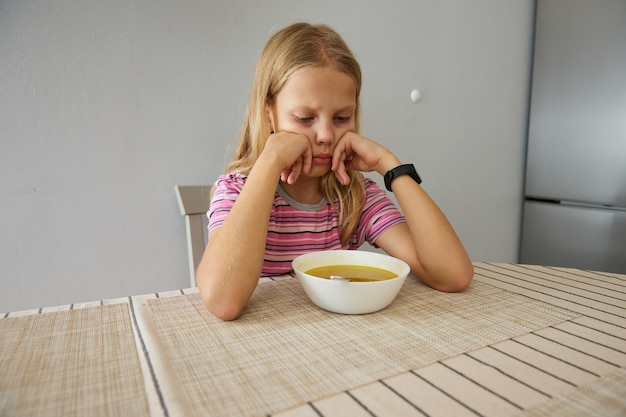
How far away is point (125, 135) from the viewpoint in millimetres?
1264

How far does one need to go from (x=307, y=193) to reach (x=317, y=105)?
0.26 meters

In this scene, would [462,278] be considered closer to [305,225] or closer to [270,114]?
[305,225]

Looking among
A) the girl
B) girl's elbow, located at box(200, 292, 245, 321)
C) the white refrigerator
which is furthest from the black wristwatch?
the white refrigerator

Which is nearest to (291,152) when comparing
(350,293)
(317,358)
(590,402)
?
(350,293)

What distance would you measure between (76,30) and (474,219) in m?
1.82

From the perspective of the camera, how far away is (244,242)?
634 mm

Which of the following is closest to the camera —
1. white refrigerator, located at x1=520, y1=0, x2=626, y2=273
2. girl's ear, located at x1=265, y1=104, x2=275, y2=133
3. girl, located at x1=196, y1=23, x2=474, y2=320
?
girl, located at x1=196, y1=23, x2=474, y2=320

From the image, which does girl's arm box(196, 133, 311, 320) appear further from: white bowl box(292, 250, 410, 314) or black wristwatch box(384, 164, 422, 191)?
black wristwatch box(384, 164, 422, 191)

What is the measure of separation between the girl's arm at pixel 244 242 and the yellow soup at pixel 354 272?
10cm

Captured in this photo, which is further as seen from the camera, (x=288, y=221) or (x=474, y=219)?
(x=474, y=219)

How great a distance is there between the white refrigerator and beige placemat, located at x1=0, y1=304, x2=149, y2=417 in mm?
2022

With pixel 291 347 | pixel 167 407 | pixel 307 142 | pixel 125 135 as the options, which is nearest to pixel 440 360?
pixel 291 347

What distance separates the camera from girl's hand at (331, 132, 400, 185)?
2.82 feet

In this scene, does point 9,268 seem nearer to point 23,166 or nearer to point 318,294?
point 23,166
